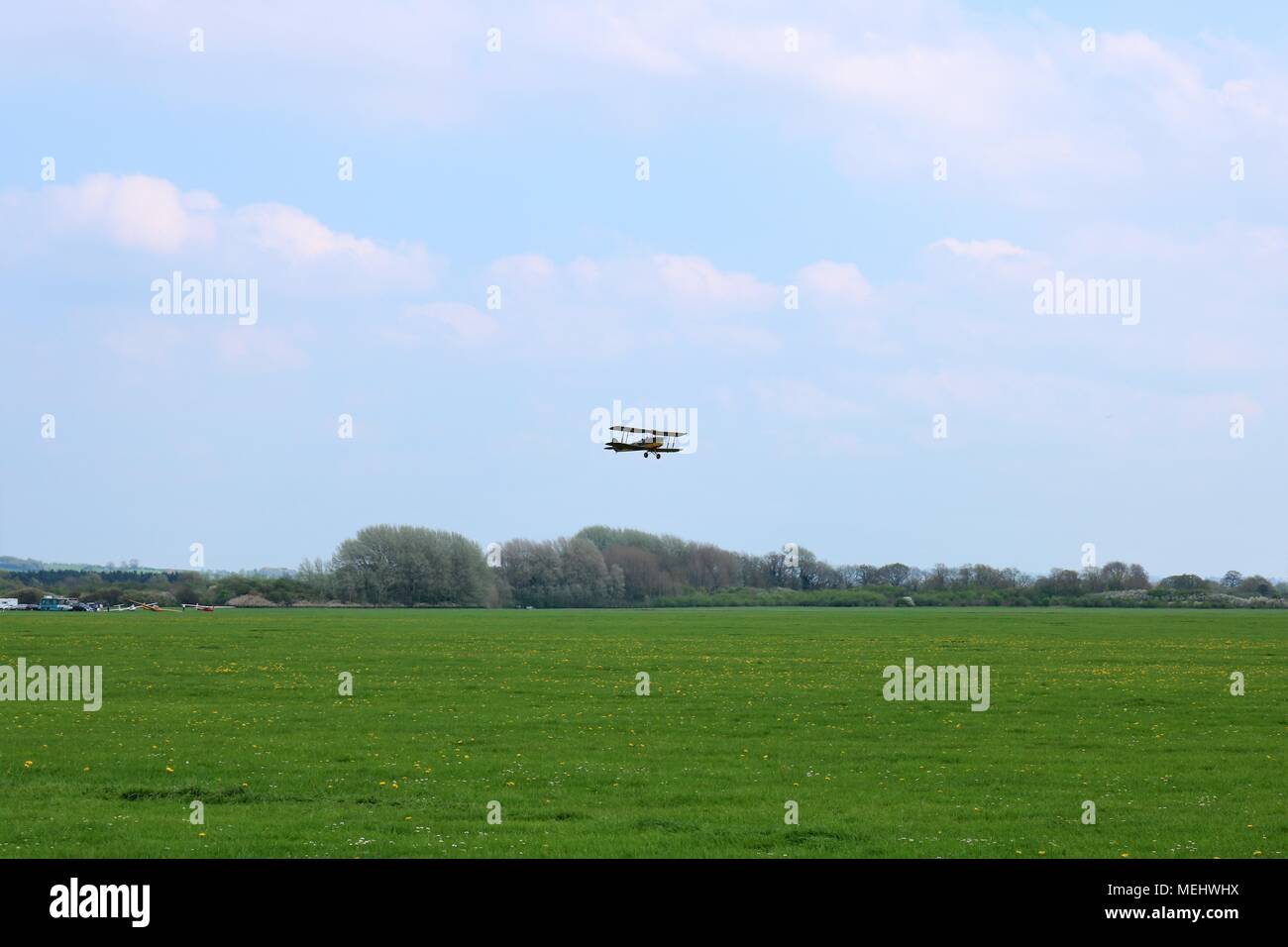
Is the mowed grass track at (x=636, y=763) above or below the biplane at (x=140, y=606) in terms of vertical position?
above

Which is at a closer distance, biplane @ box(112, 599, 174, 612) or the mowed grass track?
the mowed grass track

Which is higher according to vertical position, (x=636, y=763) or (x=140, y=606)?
(x=636, y=763)

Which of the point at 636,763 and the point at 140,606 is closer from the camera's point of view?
the point at 636,763

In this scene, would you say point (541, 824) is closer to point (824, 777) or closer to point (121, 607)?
point (824, 777)

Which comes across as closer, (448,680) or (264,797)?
(264,797)

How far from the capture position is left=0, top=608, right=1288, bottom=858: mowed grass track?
19.2 m

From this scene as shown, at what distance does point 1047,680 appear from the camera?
157ft

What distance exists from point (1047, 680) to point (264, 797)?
33281 mm

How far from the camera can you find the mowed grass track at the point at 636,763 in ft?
63.0

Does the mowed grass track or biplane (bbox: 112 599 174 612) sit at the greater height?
the mowed grass track

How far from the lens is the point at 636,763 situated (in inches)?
1049

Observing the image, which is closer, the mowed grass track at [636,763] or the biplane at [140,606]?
the mowed grass track at [636,763]
